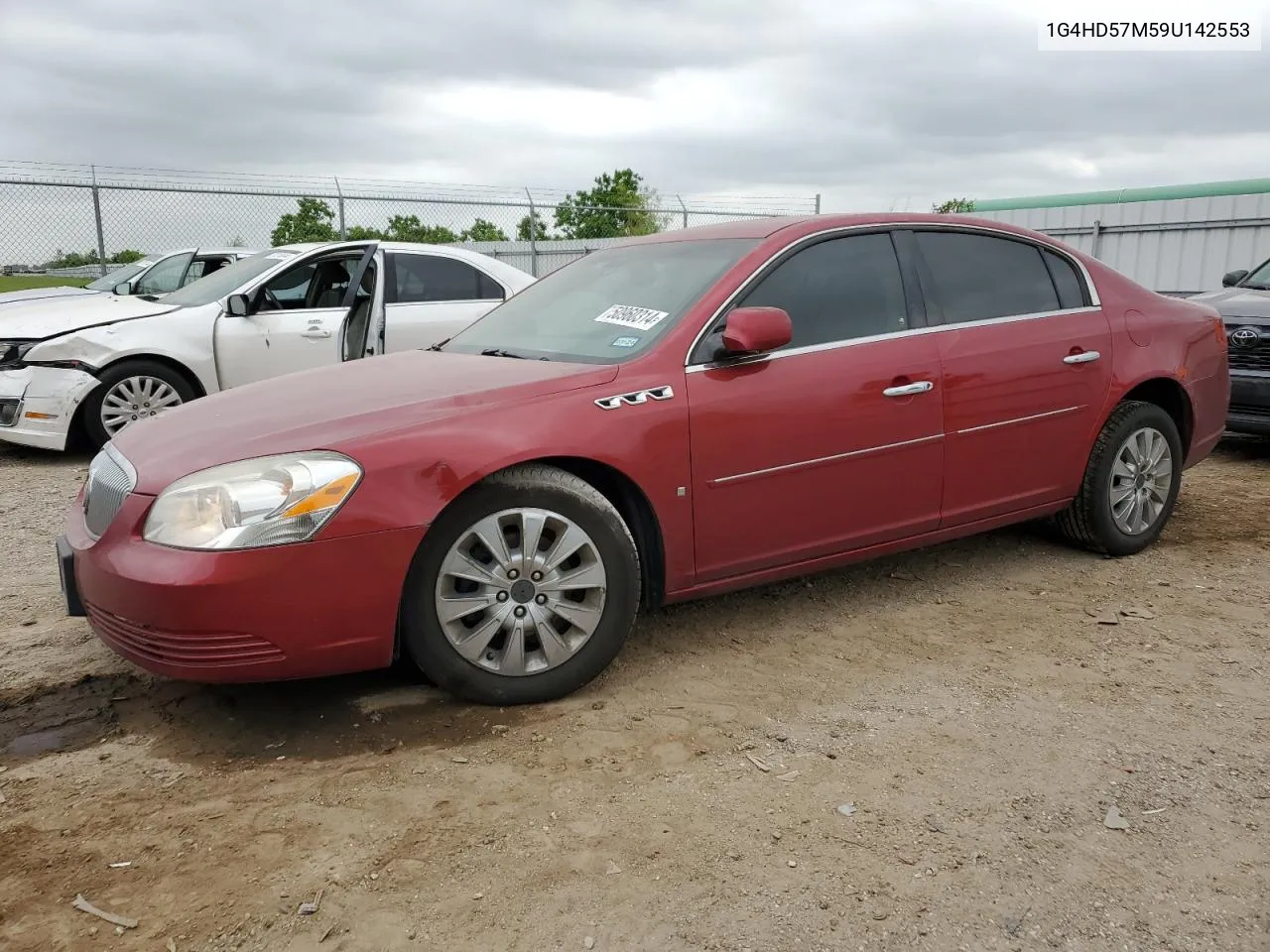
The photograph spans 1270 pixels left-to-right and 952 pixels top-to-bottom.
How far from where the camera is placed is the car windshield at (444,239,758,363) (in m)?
3.64

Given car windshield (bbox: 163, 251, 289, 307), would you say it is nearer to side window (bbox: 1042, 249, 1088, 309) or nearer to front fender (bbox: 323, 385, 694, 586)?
front fender (bbox: 323, 385, 694, 586)

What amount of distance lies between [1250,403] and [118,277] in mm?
11734

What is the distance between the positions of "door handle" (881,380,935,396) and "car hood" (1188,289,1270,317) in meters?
4.28

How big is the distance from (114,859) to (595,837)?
113 cm

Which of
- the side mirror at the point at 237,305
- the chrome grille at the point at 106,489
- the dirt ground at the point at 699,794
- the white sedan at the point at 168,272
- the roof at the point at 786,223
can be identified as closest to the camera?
the dirt ground at the point at 699,794

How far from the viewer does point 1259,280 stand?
7938mm

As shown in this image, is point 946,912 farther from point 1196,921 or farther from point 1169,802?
point 1169,802

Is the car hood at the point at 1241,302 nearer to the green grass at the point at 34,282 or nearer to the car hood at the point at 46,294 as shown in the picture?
the car hood at the point at 46,294

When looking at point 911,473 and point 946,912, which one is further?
point 911,473

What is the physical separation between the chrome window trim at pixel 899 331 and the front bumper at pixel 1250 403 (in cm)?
295

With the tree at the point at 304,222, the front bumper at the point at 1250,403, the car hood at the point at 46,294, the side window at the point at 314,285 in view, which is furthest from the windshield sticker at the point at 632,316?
the tree at the point at 304,222

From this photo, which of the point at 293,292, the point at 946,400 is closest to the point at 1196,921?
the point at 946,400

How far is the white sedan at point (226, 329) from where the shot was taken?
23.1 ft

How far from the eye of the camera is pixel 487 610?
313cm
